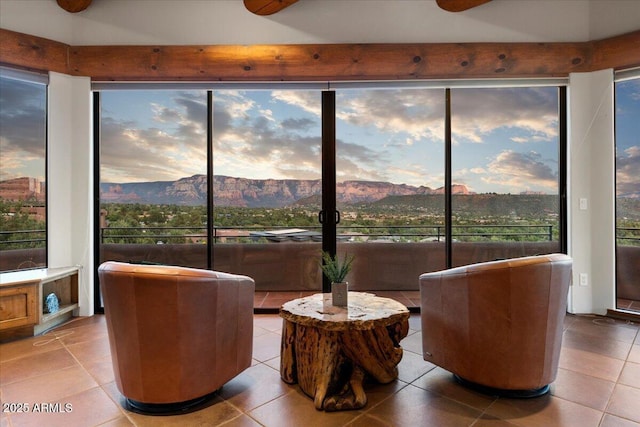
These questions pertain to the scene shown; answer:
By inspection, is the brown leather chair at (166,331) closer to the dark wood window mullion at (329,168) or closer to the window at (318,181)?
the dark wood window mullion at (329,168)

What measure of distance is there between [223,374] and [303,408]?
19.8 inches

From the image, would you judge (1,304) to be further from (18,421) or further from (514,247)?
(514,247)

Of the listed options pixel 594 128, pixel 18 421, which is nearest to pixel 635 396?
pixel 594 128

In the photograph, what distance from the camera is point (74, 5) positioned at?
339 centimetres

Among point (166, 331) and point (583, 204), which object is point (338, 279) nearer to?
point (166, 331)

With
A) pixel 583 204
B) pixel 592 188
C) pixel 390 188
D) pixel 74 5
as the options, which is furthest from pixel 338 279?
pixel 74 5

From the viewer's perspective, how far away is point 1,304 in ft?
9.02

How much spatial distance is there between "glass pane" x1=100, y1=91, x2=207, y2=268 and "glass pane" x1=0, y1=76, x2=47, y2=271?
1.83 feet

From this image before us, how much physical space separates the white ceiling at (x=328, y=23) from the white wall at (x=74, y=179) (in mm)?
595

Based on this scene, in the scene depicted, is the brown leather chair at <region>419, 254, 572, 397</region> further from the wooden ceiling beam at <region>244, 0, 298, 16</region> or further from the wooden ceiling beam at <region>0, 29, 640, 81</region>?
the wooden ceiling beam at <region>244, 0, 298, 16</region>

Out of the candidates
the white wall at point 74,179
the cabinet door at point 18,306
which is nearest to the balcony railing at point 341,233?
the white wall at point 74,179

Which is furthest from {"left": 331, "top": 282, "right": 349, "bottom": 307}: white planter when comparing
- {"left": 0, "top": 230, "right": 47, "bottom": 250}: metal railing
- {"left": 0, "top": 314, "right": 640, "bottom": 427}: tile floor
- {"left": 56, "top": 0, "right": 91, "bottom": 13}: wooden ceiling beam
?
{"left": 56, "top": 0, "right": 91, "bottom": 13}: wooden ceiling beam

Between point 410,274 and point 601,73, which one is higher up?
point 601,73

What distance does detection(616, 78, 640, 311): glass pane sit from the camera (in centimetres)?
345
